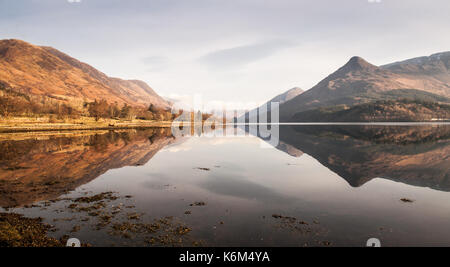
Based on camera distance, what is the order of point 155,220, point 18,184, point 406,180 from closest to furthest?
point 155,220 < point 18,184 < point 406,180

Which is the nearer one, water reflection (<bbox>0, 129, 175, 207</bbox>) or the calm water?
the calm water

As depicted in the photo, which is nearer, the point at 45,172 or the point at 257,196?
the point at 257,196

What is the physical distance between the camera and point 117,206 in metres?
19.3

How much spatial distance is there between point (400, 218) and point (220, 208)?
13352 millimetres

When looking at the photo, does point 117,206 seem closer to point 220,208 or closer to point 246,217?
point 220,208

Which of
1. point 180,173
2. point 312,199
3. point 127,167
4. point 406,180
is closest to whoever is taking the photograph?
point 312,199

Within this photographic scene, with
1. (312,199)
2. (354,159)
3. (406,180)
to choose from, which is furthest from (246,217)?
(354,159)

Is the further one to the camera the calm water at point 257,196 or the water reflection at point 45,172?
the water reflection at point 45,172

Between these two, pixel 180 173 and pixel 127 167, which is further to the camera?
pixel 127 167

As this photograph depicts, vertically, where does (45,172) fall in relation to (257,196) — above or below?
above

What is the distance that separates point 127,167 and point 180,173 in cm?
990

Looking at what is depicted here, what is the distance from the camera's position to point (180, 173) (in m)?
32.8

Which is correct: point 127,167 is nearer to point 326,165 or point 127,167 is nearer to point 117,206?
point 117,206
